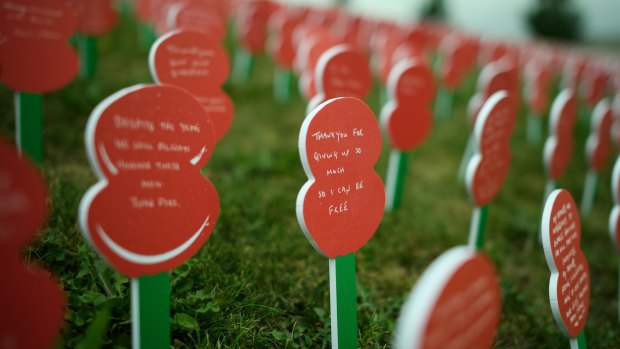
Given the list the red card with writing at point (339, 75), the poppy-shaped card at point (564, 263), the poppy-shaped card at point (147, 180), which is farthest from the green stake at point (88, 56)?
the poppy-shaped card at point (564, 263)

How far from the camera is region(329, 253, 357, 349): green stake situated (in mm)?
1445

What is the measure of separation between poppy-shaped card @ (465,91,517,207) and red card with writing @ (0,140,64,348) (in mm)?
1780

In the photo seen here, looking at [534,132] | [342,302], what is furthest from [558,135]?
[534,132]

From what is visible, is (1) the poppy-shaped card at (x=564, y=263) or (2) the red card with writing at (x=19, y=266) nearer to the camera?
(2) the red card with writing at (x=19, y=266)

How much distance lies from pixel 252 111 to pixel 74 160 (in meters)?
1.85

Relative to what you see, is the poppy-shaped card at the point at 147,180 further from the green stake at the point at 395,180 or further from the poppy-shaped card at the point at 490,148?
the green stake at the point at 395,180

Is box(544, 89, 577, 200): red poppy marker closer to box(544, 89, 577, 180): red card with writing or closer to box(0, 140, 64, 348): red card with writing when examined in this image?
box(544, 89, 577, 180): red card with writing

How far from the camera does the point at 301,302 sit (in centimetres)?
181

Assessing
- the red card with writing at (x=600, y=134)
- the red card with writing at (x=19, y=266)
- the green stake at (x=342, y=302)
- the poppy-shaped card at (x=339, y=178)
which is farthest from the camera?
the red card with writing at (x=600, y=134)

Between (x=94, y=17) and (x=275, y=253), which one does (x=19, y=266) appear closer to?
(x=275, y=253)

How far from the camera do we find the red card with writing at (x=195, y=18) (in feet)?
9.01

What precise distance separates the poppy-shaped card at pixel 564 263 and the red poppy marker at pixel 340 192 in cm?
51

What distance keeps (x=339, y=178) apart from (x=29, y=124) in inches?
59.5

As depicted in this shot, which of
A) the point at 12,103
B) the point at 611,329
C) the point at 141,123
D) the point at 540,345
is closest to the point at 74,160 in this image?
the point at 12,103
